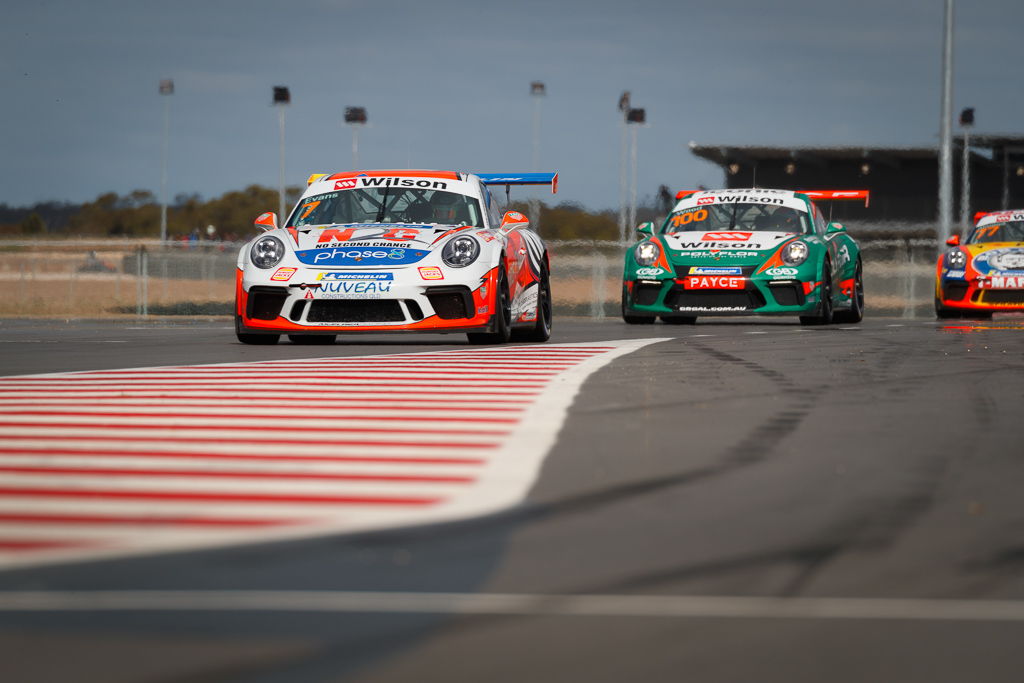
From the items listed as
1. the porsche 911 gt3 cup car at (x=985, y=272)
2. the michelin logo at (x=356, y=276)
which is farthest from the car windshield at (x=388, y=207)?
the porsche 911 gt3 cup car at (x=985, y=272)

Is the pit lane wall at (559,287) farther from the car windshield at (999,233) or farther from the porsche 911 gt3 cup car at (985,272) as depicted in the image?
the porsche 911 gt3 cup car at (985,272)

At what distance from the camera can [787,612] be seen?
3.55m

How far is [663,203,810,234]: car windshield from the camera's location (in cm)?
1812

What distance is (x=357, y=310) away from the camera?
12.3m

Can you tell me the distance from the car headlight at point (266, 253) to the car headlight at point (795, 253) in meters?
6.39

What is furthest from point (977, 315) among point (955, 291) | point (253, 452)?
point (253, 452)

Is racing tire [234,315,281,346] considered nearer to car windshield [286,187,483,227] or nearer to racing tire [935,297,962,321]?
car windshield [286,187,483,227]

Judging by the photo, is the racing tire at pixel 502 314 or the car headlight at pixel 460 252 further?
the racing tire at pixel 502 314

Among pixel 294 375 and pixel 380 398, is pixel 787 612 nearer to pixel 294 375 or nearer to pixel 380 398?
pixel 380 398

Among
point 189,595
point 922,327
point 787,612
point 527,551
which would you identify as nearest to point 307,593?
point 189,595

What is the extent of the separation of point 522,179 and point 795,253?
3.78m

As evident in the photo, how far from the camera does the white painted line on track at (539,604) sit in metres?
3.53

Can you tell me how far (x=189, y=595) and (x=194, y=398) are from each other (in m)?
4.20

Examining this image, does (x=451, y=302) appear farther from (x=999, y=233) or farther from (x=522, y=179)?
(x=999, y=233)
